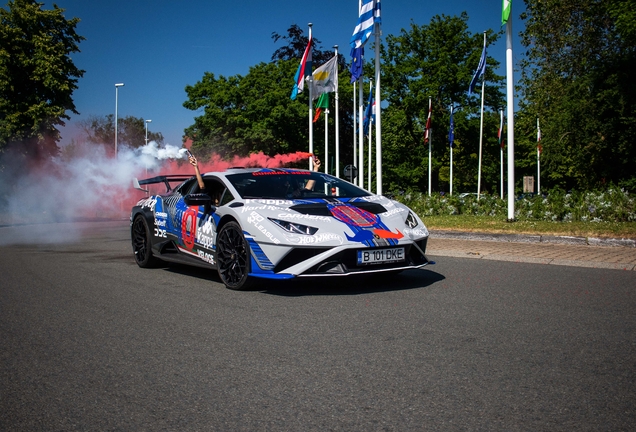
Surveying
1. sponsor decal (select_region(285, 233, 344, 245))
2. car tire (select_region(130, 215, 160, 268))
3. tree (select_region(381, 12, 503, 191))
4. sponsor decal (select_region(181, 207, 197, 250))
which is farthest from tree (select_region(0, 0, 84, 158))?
sponsor decal (select_region(285, 233, 344, 245))

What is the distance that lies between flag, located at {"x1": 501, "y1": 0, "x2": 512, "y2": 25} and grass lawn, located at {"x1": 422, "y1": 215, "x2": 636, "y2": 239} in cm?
546

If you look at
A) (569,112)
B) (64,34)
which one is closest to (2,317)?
(569,112)

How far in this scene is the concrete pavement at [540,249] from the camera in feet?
31.1

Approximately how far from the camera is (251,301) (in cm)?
654

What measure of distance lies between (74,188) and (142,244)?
24172mm

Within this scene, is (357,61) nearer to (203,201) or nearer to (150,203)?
(150,203)

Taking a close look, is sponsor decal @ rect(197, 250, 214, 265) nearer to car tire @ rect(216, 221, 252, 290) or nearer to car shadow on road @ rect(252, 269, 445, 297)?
car tire @ rect(216, 221, 252, 290)

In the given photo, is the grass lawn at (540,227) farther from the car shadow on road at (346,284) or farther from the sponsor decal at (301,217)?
the sponsor decal at (301,217)

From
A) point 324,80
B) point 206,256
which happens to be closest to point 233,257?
point 206,256

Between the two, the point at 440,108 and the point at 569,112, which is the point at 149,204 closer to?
the point at 569,112

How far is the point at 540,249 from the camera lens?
1121cm

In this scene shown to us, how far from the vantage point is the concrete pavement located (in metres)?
9.48

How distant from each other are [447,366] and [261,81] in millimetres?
42710

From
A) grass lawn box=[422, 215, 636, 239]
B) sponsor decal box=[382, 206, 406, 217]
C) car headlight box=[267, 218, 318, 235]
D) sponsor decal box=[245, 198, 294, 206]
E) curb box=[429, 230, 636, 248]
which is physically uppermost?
sponsor decal box=[245, 198, 294, 206]
